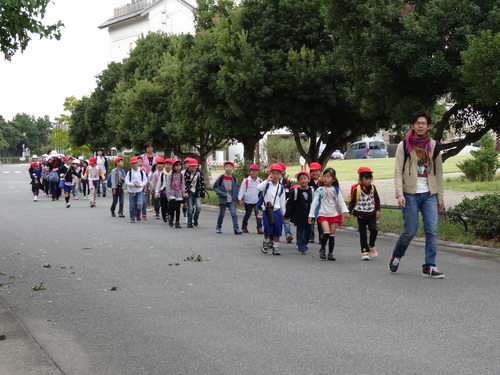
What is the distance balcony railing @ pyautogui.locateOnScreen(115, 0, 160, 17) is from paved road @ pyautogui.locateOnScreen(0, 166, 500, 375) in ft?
262

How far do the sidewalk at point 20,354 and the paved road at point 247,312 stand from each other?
0.03m

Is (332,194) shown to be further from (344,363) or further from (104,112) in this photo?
(104,112)

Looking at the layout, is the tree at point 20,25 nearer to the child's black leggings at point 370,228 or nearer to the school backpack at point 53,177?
the child's black leggings at point 370,228

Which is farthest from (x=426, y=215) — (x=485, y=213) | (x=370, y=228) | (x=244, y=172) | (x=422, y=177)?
(x=244, y=172)

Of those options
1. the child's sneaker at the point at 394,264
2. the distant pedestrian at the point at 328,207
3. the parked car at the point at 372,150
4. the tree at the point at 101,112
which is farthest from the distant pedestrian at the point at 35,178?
the parked car at the point at 372,150

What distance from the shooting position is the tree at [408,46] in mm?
13102

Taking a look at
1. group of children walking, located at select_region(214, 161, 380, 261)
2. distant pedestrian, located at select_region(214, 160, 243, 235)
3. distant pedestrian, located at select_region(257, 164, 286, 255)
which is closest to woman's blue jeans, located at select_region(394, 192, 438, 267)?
group of children walking, located at select_region(214, 161, 380, 261)

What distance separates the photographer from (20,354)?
5.98 metres

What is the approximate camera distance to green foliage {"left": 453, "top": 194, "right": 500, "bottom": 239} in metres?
12.6

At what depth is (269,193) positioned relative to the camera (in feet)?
41.3

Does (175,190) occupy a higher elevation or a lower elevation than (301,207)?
higher

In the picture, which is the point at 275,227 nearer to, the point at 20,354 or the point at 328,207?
the point at 328,207

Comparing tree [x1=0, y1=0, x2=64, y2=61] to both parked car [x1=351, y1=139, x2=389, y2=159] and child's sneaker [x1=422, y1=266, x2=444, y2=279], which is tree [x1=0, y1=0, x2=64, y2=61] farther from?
parked car [x1=351, y1=139, x2=389, y2=159]

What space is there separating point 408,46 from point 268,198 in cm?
355
